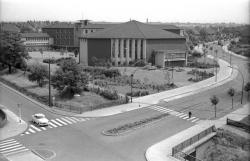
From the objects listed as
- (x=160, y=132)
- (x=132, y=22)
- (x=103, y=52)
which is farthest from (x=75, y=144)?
(x=132, y=22)

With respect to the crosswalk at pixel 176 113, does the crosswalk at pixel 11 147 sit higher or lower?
lower

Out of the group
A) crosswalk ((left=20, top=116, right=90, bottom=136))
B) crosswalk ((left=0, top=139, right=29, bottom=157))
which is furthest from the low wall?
crosswalk ((left=0, top=139, right=29, bottom=157))

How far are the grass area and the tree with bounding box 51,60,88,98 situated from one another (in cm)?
2201

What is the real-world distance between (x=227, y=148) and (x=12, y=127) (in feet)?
75.6

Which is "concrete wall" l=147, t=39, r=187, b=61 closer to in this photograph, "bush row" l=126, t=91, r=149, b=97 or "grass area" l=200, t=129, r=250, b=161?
"bush row" l=126, t=91, r=149, b=97

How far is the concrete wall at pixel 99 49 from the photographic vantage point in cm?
9201

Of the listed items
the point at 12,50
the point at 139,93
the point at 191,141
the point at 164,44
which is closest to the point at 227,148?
the point at 191,141

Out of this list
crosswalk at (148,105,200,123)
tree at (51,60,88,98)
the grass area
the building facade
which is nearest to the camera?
the grass area

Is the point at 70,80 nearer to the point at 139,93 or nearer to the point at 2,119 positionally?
the point at 139,93

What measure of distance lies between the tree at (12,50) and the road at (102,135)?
77.2ft

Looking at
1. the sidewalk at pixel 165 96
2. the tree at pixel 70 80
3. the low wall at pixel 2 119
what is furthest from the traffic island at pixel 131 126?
the tree at pixel 70 80

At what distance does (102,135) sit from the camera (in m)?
33.4

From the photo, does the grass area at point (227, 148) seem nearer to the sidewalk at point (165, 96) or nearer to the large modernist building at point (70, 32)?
the sidewalk at point (165, 96)

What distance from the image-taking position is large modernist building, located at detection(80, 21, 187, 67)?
9169 centimetres
